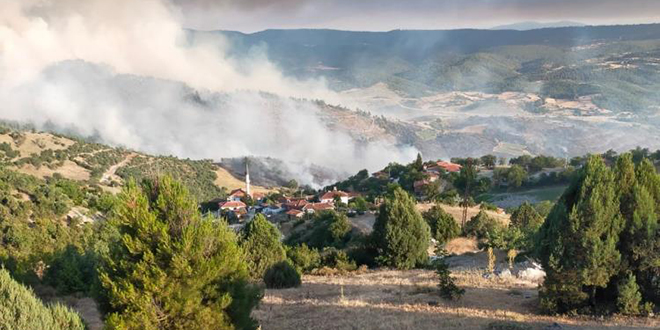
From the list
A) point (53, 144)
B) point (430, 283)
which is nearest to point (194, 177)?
point (53, 144)

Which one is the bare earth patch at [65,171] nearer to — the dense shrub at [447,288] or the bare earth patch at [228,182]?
the bare earth patch at [228,182]

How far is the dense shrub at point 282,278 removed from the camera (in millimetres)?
23234

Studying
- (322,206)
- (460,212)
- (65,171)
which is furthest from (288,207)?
(65,171)

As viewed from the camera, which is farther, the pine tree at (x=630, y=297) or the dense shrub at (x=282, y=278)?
the dense shrub at (x=282, y=278)

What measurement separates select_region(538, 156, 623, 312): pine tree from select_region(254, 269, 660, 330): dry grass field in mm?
692

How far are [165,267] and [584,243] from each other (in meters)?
10.6

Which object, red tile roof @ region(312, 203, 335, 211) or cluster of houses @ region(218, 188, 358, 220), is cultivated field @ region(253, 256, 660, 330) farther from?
red tile roof @ region(312, 203, 335, 211)

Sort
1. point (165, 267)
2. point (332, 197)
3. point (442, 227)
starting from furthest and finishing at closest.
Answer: point (332, 197), point (442, 227), point (165, 267)

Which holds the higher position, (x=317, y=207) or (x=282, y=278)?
(x=282, y=278)

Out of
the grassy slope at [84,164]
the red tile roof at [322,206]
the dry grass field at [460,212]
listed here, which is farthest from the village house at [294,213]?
the grassy slope at [84,164]

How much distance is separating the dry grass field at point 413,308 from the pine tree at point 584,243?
2.27 ft

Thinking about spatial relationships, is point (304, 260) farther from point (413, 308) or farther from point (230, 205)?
point (230, 205)

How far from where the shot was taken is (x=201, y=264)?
34.5 feet

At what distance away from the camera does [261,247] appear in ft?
86.5
